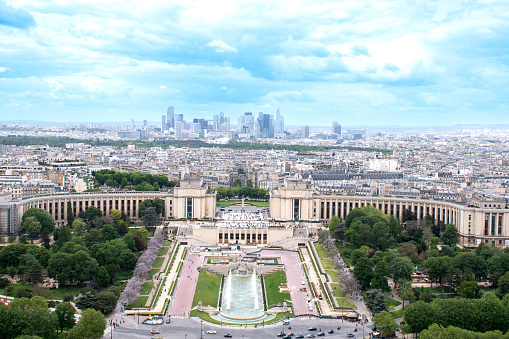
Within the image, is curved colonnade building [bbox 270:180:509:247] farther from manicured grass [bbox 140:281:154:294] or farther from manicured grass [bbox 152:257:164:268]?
manicured grass [bbox 140:281:154:294]

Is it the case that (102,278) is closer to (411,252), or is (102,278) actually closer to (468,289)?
(411,252)

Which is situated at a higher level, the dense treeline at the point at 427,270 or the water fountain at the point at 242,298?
the dense treeline at the point at 427,270

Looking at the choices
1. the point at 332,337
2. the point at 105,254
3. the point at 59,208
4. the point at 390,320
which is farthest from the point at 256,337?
the point at 59,208

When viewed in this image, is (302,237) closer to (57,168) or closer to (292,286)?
(292,286)

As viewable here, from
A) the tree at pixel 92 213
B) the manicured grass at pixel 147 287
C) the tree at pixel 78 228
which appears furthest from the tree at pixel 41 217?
the manicured grass at pixel 147 287

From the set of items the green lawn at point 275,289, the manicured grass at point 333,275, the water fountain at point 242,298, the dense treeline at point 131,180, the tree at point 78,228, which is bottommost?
the water fountain at point 242,298

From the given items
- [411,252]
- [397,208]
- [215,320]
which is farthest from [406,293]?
[397,208]

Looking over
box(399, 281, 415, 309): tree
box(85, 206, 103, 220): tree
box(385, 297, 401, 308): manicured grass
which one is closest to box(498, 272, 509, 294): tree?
box(399, 281, 415, 309): tree

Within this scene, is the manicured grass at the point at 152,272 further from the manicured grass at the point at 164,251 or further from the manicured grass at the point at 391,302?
the manicured grass at the point at 391,302
